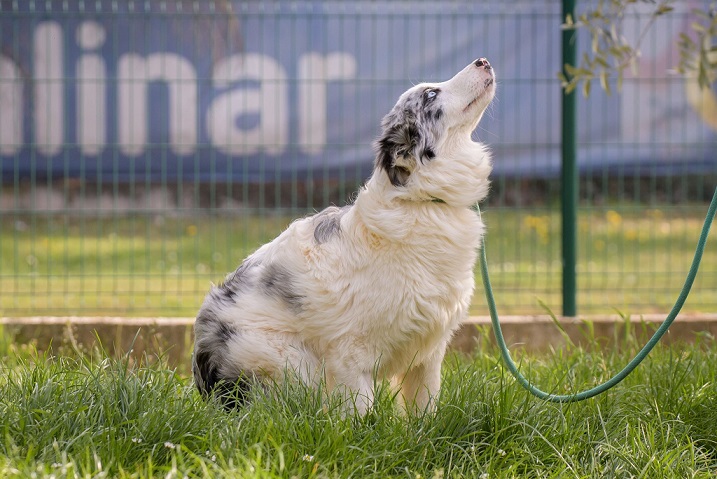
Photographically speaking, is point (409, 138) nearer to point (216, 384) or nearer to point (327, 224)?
point (327, 224)

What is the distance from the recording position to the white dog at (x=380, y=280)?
3.91 m

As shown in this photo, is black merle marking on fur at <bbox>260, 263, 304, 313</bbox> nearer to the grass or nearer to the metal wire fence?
the grass

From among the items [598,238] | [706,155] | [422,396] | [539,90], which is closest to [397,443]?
[422,396]

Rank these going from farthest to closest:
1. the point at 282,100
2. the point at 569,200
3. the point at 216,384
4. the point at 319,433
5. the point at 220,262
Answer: the point at 220,262
the point at 282,100
the point at 569,200
the point at 216,384
the point at 319,433

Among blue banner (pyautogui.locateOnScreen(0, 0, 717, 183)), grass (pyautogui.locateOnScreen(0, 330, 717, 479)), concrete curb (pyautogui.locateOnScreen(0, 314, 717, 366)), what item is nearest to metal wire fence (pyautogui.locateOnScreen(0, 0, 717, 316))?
blue banner (pyautogui.locateOnScreen(0, 0, 717, 183))

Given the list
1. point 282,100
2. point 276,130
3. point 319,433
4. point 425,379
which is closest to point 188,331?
point 425,379

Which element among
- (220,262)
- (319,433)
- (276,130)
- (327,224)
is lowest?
(319,433)

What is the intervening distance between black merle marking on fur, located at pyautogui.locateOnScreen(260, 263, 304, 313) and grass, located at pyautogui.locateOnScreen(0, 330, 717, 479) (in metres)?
0.41

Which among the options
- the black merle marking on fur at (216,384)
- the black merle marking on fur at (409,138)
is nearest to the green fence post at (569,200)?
the black merle marking on fur at (409,138)

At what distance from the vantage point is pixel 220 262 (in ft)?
28.9

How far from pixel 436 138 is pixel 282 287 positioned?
0.95 metres

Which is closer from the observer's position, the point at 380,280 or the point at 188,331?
the point at 380,280

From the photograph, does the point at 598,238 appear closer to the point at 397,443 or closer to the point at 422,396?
the point at 422,396

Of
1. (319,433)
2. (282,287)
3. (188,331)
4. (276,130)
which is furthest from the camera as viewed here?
(276,130)
